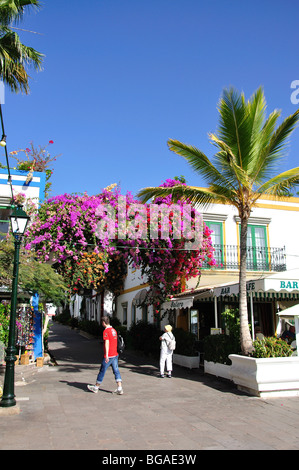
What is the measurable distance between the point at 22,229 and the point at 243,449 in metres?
5.40

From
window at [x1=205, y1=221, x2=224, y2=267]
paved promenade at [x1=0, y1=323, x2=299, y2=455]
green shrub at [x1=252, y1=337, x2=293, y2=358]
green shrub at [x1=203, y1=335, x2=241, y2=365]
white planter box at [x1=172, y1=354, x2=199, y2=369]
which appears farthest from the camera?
window at [x1=205, y1=221, x2=224, y2=267]

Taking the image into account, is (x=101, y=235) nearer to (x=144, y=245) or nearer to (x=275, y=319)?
(x=144, y=245)

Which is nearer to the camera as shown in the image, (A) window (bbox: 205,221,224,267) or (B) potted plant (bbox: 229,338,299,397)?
(B) potted plant (bbox: 229,338,299,397)

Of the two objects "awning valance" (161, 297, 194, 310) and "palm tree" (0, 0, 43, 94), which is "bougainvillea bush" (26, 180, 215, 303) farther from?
"palm tree" (0, 0, 43, 94)

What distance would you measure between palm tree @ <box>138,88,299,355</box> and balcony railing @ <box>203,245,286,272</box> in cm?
599

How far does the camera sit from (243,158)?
32.3 ft

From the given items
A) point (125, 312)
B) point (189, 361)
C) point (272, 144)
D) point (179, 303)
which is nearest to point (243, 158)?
point (272, 144)

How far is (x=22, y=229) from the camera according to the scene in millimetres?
7480

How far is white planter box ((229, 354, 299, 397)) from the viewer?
8375mm

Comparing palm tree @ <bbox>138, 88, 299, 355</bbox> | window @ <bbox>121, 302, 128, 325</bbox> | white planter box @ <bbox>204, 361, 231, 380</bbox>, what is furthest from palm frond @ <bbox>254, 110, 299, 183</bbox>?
window @ <bbox>121, 302, 128, 325</bbox>

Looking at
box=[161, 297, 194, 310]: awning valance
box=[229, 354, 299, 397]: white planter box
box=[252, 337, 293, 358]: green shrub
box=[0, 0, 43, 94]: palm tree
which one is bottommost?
box=[229, 354, 299, 397]: white planter box

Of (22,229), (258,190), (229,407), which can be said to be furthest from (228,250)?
(22,229)

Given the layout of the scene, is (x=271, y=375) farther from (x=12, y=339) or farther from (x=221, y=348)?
(x=12, y=339)

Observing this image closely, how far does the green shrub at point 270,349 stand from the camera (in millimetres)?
9008
